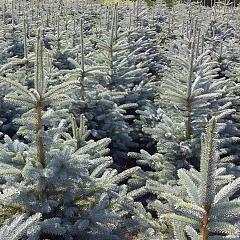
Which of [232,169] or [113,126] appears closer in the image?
[232,169]

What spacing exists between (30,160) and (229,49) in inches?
359

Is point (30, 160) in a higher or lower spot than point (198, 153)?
higher

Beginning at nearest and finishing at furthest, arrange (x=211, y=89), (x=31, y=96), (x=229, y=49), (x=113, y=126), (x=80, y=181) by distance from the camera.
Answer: (x=31, y=96)
(x=80, y=181)
(x=211, y=89)
(x=113, y=126)
(x=229, y=49)

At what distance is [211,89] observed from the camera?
7.11 m

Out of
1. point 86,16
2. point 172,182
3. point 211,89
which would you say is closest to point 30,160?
point 172,182

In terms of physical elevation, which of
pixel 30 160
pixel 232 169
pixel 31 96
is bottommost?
pixel 232 169

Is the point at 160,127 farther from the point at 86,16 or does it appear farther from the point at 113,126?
the point at 86,16

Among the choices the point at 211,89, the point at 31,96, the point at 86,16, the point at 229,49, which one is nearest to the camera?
the point at 31,96

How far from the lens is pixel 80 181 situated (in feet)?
15.3

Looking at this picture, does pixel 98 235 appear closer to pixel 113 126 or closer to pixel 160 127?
pixel 160 127

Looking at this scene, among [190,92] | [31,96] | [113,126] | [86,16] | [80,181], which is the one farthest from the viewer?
[86,16]

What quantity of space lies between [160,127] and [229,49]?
6.58 m

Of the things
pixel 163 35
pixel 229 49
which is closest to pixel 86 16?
pixel 163 35

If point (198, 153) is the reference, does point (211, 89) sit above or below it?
above
